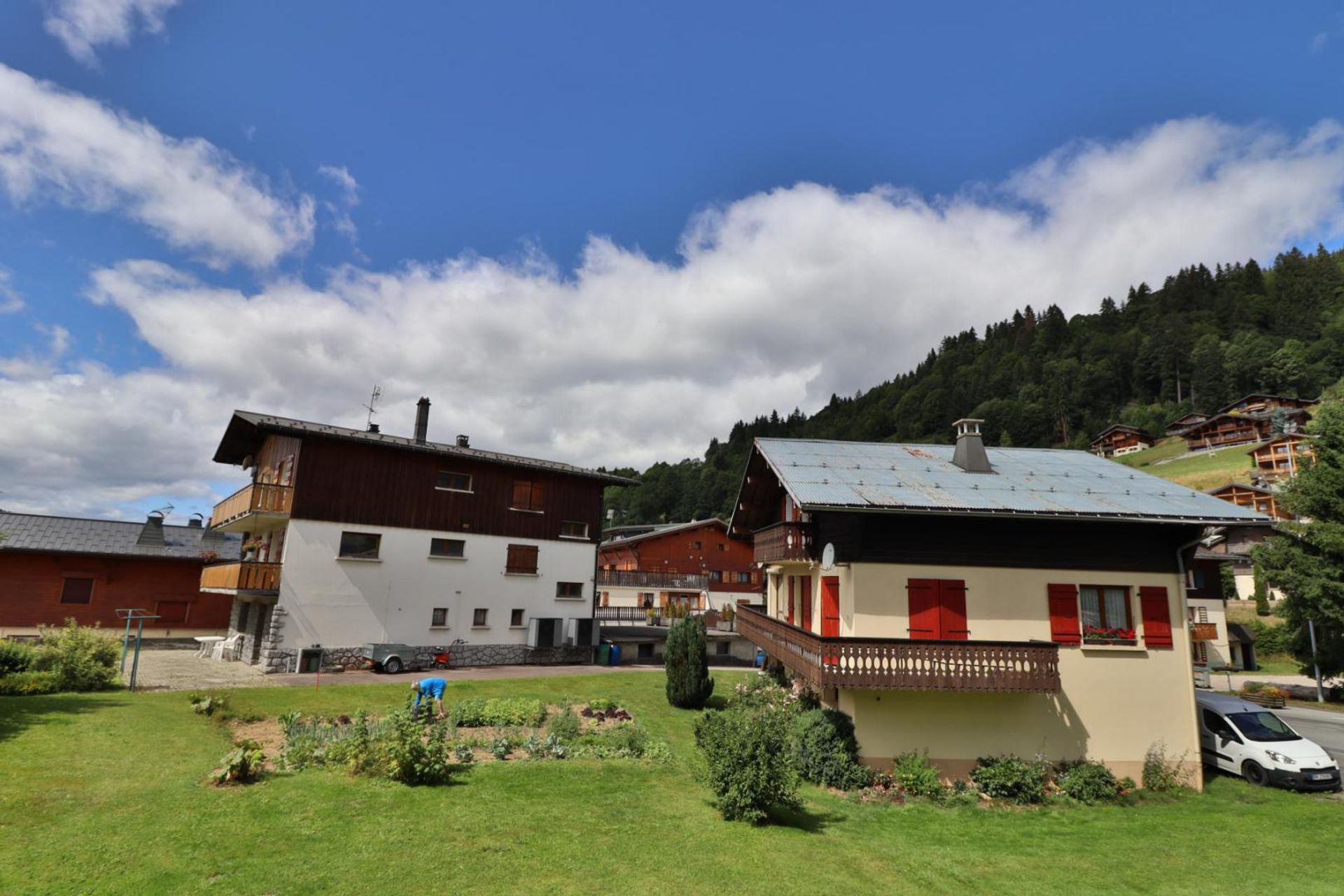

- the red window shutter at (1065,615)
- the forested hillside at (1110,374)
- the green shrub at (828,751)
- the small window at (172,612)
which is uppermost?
the forested hillside at (1110,374)

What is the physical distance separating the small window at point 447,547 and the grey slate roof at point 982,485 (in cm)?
1636

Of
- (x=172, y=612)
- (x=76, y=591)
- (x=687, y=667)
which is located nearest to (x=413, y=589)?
(x=687, y=667)

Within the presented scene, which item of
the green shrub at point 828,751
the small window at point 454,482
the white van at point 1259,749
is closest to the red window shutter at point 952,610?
the green shrub at point 828,751

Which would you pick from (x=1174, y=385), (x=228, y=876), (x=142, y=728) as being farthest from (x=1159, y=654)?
(x=1174, y=385)

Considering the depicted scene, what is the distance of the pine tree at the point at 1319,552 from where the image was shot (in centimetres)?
3019

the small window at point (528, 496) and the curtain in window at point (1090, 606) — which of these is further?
the small window at point (528, 496)

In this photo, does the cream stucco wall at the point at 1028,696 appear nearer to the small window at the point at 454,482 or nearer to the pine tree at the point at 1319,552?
the pine tree at the point at 1319,552

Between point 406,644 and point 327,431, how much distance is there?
31.5 feet

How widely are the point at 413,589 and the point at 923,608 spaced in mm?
21565

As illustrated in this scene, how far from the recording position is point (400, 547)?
29.1 meters

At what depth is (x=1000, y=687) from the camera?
15648 millimetres

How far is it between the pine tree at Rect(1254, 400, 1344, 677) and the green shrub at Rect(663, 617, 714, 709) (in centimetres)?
2758

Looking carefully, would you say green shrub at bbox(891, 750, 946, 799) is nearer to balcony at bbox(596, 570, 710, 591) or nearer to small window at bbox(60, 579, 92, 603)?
balcony at bbox(596, 570, 710, 591)

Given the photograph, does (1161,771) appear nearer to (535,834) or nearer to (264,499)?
(535,834)
